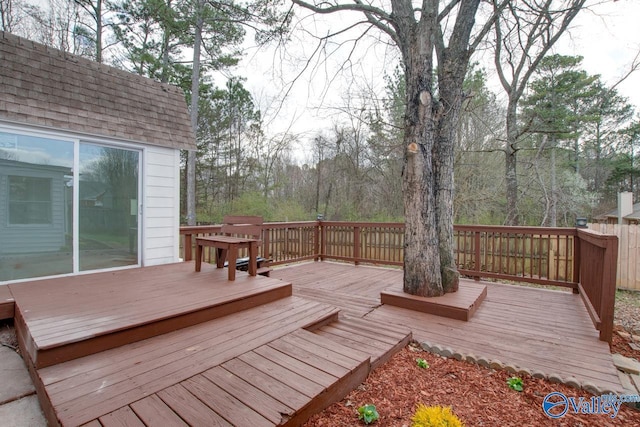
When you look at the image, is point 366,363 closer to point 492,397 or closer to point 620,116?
point 492,397

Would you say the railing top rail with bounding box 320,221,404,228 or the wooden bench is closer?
the wooden bench

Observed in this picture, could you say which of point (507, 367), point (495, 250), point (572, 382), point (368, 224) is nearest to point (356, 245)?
point (368, 224)

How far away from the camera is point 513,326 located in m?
2.89

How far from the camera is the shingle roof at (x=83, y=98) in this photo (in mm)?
3176

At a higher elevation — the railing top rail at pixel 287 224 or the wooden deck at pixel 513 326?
the railing top rail at pixel 287 224

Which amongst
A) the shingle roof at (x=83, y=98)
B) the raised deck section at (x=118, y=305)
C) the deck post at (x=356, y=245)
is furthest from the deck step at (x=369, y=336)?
the shingle roof at (x=83, y=98)

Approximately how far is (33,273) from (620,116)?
20.8 m

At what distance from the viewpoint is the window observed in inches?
124

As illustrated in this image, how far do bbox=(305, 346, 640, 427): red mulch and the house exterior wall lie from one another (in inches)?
137

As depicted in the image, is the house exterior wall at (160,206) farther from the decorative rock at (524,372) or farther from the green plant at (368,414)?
the decorative rock at (524,372)

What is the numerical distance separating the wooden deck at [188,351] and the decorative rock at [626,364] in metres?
1.55

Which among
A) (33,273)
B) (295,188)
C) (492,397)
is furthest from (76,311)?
(295,188)

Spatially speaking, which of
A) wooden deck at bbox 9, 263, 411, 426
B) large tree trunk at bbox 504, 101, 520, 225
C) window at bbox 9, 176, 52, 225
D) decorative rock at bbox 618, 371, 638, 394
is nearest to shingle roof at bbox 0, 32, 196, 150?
window at bbox 9, 176, 52, 225
